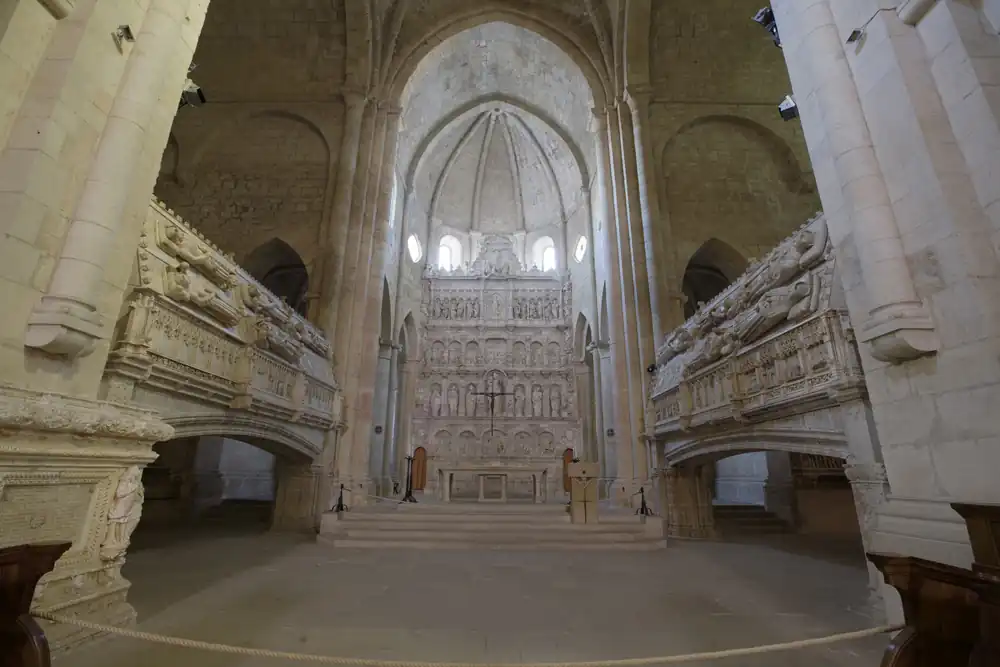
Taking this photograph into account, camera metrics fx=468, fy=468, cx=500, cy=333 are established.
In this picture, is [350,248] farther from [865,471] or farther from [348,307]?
[865,471]

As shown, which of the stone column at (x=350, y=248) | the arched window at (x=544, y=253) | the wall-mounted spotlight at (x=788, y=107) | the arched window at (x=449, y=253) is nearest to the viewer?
the wall-mounted spotlight at (x=788, y=107)

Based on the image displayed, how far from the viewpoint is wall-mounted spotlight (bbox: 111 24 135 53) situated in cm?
425

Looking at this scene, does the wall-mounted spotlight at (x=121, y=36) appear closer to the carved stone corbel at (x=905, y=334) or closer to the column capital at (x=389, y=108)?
the carved stone corbel at (x=905, y=334)

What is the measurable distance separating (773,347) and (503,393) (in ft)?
44.6

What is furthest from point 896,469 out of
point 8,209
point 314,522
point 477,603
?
point 314,522

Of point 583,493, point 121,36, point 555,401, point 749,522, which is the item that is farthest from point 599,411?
point 121,36

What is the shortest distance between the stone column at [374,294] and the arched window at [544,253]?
10.2 metres

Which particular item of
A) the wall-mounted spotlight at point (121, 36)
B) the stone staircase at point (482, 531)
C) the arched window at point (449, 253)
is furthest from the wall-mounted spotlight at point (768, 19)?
the arched window at point (449, 253)

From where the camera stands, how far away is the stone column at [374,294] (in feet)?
40.4

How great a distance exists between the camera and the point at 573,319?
20.8 meters

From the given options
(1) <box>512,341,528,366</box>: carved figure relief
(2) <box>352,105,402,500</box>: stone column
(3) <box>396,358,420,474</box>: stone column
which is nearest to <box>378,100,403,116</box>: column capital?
(2) <box>352,105,402,500</box>: stone column

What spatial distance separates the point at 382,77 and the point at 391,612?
50.7ft

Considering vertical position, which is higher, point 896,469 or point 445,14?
point 445,14

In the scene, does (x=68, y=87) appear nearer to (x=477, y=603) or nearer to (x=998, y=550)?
(x=477, y=603)
